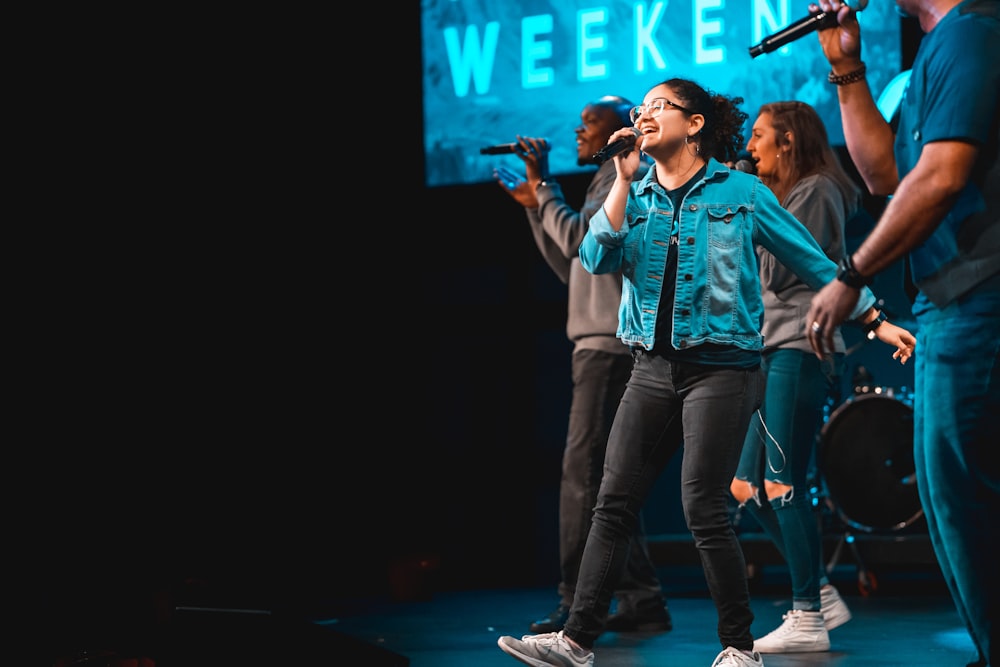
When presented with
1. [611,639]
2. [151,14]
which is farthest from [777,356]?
[151,14]

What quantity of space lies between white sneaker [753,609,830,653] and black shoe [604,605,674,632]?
1.75 feet

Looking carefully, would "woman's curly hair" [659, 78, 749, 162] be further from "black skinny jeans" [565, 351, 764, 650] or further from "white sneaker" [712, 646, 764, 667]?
"white sneaker" [712, 646, 764, 667]

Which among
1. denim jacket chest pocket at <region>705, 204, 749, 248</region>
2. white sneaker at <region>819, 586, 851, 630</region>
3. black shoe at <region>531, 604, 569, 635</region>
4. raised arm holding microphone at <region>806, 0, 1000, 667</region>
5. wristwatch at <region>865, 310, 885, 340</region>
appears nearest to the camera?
raised arm holding microphone at <region>806, 0, 1000, 667</region>

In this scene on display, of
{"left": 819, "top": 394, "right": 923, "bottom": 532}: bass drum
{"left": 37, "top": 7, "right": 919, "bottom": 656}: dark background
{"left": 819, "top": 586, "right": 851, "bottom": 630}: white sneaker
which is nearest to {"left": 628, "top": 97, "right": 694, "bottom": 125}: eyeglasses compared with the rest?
{"left": 819, "top": 586, "right": 851, "bottom": 630}: white sneaker

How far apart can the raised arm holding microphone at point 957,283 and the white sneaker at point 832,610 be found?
1905 millimetres

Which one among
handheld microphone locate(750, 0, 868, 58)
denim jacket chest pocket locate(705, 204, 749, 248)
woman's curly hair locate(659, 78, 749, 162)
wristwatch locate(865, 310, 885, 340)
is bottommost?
wristwatch locate(865, 310, 885, 340)

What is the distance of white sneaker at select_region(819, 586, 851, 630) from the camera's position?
12.6ft

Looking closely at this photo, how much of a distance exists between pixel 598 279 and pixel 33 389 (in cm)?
189

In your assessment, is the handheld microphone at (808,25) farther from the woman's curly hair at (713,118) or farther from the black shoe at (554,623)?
the black shoe at (554,623)

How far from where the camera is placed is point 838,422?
Answer: 5332 millimetres

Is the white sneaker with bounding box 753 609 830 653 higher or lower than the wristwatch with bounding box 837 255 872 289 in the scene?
lower

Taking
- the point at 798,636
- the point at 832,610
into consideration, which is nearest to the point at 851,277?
the point at 798,636

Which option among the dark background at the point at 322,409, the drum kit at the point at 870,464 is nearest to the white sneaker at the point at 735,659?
the dark background at the point at 322,409

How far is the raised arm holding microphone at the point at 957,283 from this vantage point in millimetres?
1881
